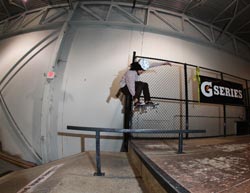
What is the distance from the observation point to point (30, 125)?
14.2 feet

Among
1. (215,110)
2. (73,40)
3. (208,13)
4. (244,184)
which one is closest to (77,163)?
(244,184)

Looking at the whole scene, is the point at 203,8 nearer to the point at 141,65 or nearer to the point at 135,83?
the point at 141,65

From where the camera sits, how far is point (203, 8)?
16.0 ft

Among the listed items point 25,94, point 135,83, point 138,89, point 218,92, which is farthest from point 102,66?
point 218,92

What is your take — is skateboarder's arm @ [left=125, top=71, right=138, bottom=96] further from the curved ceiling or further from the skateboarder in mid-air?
the curved ceiling

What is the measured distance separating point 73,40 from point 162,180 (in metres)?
4.54

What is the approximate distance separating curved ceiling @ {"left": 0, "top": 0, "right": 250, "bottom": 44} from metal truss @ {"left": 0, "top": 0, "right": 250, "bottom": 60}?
0.06 meters

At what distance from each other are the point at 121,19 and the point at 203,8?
8.71 ft

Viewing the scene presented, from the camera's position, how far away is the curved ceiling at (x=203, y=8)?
467 centimetres

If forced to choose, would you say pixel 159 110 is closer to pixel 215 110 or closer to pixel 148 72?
pixel 148 72

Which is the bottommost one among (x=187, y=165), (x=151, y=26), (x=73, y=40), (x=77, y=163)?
(x=77, y=163)

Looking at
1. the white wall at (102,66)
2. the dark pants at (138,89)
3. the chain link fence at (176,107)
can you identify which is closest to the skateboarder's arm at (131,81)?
the dark pants at (138,89)

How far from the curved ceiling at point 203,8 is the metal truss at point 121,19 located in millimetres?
65

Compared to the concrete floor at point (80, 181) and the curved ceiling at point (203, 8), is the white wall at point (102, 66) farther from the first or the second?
the concrete floor at point (80, 181)
